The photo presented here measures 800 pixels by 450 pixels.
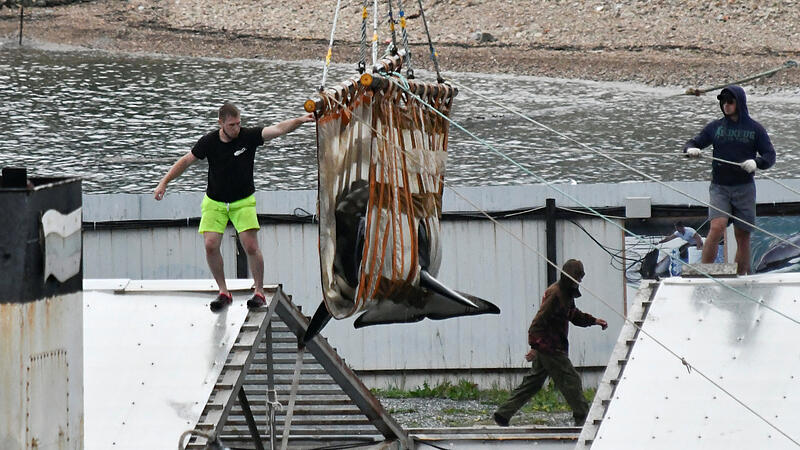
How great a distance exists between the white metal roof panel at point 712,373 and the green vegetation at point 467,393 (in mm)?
5201

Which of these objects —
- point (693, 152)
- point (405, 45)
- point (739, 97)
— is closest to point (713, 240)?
point (693, 152)

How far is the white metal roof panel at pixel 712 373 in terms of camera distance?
757 centimetres

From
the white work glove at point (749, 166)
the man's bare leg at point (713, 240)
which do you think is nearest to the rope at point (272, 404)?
the man's bare leg at point (713, 240)

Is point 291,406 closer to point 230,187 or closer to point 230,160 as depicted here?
point 230,187

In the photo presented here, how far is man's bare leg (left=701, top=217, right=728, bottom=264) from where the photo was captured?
11047 mm

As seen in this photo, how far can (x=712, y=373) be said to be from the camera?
26.7 ft

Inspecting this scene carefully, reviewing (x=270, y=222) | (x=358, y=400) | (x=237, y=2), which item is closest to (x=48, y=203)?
(x=358, y=400)

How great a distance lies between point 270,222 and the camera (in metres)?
14.8

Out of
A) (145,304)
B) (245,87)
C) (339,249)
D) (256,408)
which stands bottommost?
(256,408)

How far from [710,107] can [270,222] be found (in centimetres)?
997

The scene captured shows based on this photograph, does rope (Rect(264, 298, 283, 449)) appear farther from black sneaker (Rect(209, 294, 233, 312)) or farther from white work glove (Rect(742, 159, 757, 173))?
white work glove (Rect(742, 159, 757, 173))

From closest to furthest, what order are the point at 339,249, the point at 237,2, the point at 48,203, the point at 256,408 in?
the point at 48,203
the point at 339,249
the point at 256,408
the point at 237,2

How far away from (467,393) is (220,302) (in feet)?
18.1

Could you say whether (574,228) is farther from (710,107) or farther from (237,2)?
(237,2)
